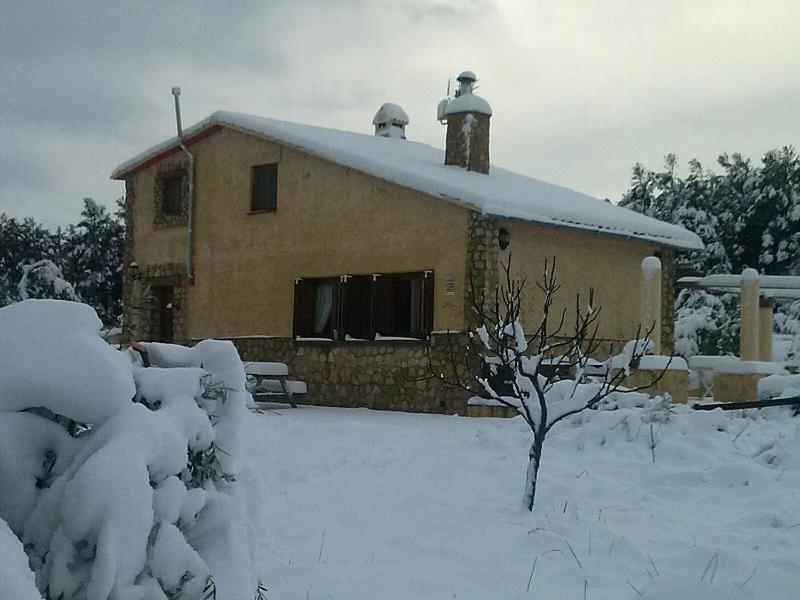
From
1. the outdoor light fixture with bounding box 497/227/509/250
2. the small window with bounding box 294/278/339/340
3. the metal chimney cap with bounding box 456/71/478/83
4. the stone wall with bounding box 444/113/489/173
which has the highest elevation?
the metal chimney cap with bounding box 456/71/478/83

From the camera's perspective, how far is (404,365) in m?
13.3

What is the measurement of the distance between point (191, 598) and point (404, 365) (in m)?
10.9

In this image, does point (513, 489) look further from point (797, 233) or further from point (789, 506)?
point (797, 233)

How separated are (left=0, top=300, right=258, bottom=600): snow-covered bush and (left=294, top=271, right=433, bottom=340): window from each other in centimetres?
1060

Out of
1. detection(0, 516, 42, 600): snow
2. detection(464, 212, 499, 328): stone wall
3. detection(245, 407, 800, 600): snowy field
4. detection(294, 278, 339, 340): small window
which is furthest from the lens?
detection(294, 278, 339, 340): small window

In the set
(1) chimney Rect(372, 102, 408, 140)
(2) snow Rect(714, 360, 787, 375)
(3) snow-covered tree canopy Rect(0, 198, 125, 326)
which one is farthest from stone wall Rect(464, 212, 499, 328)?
(3) snow-covered tree canopy Rect(0, 198, 125, 326)

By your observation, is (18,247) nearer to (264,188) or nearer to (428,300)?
(264,188)

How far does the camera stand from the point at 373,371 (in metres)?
13.7

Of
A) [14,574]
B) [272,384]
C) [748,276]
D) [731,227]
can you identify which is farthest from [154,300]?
[731,227]

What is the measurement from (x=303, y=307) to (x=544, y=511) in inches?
378

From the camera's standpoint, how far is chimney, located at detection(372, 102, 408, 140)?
20281mm

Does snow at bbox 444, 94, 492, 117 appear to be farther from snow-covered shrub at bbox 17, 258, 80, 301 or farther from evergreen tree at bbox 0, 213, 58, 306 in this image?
evergreen tree at bbox 0, 213, 58, 306

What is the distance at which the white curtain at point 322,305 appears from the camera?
47.9 ft

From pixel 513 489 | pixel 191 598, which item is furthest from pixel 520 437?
pixel 191 598
